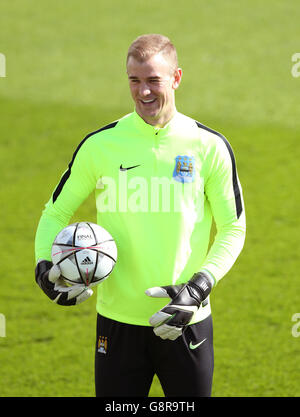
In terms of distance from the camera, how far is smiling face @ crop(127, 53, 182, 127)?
343cm

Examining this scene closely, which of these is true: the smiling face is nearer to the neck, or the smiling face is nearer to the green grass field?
the neck

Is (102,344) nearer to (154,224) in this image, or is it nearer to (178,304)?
(178,304)

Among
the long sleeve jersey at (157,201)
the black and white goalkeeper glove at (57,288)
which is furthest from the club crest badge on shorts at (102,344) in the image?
the black and white goalkeeper glove at (57,288)

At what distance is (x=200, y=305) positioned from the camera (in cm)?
357

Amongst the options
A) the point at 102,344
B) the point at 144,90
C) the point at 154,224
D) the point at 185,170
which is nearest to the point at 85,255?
the point at 154,224

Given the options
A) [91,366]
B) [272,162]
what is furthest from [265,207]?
[91,366]

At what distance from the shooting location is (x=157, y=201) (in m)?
3.60

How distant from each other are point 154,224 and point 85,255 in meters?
0.41

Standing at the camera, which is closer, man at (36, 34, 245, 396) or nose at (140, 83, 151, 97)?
nose at (140, 83, 151, 97)

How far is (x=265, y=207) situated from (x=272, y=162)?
172 centimetres

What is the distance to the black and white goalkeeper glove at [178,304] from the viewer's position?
3.43 metres

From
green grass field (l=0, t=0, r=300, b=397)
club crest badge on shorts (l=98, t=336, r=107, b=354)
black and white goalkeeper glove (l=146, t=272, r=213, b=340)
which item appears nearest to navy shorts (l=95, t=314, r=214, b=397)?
club crest badge on shorts (l=98, t=336, r=107, b=354)

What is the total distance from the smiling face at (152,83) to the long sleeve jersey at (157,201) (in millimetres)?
124

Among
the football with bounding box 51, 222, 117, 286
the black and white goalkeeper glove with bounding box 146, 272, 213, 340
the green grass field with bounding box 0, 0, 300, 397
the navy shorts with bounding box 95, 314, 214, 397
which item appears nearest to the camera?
the black and white goalkeeper glove with bounding box 146, 272, 213, 340
